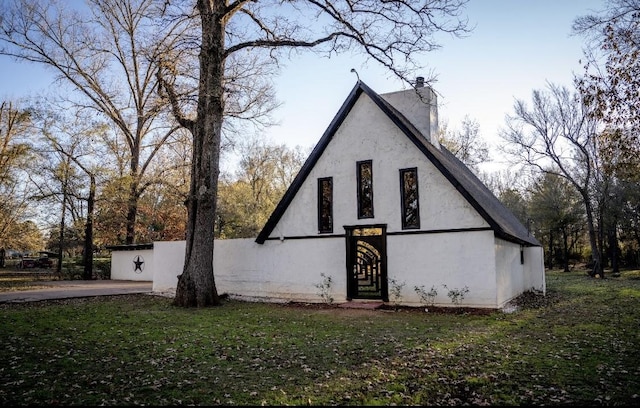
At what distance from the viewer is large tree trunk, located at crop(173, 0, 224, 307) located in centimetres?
1310

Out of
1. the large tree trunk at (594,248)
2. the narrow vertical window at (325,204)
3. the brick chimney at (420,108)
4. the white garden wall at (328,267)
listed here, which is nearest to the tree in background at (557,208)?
the large tree trunk at (594,248)

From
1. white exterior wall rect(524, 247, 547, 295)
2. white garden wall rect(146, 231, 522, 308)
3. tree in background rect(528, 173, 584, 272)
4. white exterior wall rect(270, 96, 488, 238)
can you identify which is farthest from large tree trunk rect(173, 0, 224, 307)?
tree in background rect(528, 173, 584, 272)

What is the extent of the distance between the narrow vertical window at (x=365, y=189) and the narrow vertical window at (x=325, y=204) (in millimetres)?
1037

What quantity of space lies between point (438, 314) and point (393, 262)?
7.10 feet

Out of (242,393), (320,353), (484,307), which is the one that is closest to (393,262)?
(484,307)

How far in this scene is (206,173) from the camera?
1330 centimetres

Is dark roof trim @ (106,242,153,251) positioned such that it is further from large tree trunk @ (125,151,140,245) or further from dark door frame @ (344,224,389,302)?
dark door frame @ (344,224,389,302)

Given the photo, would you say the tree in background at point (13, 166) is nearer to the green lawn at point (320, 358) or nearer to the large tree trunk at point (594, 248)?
the green lawn at point (320, 358)

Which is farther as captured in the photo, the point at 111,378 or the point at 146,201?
the point at 146,201

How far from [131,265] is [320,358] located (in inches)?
966

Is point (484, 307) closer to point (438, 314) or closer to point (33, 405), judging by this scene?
point (438, 314)

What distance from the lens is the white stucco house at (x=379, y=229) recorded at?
39.0 feet

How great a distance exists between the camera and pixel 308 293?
13922mm

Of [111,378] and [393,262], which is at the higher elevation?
[393,262]
